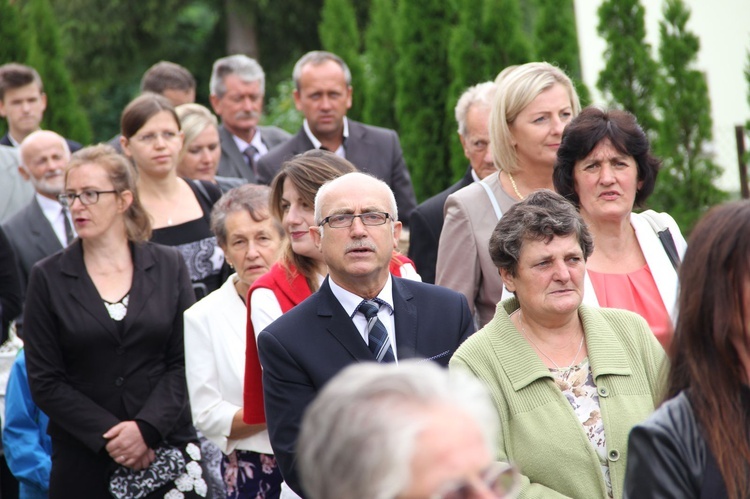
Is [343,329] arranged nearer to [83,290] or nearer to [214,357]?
[214,357]

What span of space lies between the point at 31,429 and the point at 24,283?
130cm

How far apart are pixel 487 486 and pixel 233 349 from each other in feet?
11.7

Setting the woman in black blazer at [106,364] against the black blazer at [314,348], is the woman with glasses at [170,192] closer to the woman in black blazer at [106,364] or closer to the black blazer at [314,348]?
the woman in black blazer at [106,364]

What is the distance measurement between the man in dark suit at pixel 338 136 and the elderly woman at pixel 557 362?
3720 millimetres

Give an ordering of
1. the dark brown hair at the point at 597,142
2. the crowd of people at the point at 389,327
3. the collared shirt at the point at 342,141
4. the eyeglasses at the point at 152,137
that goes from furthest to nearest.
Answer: the collared shirt at the point at 342,141 → the eyeglasses at the point at 152,137 → the dark brown hair at the point at 597,142 → the crowd of people at the point at 389,327

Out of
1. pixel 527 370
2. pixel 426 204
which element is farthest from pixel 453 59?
pixel 527 370

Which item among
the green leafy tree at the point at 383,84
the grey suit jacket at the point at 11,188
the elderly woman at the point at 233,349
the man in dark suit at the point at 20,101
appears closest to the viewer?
the elderly woman at the point at 233,349

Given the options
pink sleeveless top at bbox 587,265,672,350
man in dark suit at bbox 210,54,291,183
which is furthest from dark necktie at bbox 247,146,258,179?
pink sleeveless top at bbox 587,265,672,350

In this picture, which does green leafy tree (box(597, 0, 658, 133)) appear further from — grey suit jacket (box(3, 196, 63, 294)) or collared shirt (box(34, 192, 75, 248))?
grey suit jacket (box(3, 196, 63, 294))

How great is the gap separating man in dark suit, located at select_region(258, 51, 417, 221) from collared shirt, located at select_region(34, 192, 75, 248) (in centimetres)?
144

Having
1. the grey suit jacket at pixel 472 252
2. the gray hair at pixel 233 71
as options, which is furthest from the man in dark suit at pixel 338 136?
the grey suit jacket at pixel 472 252

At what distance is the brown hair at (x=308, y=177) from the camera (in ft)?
16.7

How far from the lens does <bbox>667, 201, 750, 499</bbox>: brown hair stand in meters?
2.77

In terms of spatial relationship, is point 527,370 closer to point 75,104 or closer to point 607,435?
point 607,435
